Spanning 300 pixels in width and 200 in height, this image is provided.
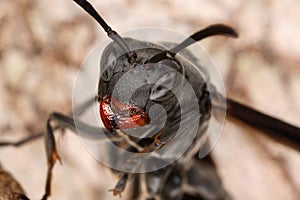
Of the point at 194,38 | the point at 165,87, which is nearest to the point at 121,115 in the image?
the point at 165,87

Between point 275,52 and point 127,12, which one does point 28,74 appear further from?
point 275,52

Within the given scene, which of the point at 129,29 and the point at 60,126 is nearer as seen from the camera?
the point at 60,126

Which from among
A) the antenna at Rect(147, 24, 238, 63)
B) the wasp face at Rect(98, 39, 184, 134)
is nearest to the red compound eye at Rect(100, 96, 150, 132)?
the wasp face at Rect(98, 39, 184, 134)

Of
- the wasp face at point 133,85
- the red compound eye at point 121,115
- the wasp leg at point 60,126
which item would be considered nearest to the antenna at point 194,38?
the wasp face at point 133,85

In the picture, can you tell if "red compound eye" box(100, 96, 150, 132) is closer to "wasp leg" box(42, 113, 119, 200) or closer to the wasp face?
the wasp face

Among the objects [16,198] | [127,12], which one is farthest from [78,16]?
[16,198]

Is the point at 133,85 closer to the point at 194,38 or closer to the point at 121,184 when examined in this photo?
the point at 194,38

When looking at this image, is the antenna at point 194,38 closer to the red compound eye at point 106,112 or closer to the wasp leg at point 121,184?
the red compound eye at point 106,112
